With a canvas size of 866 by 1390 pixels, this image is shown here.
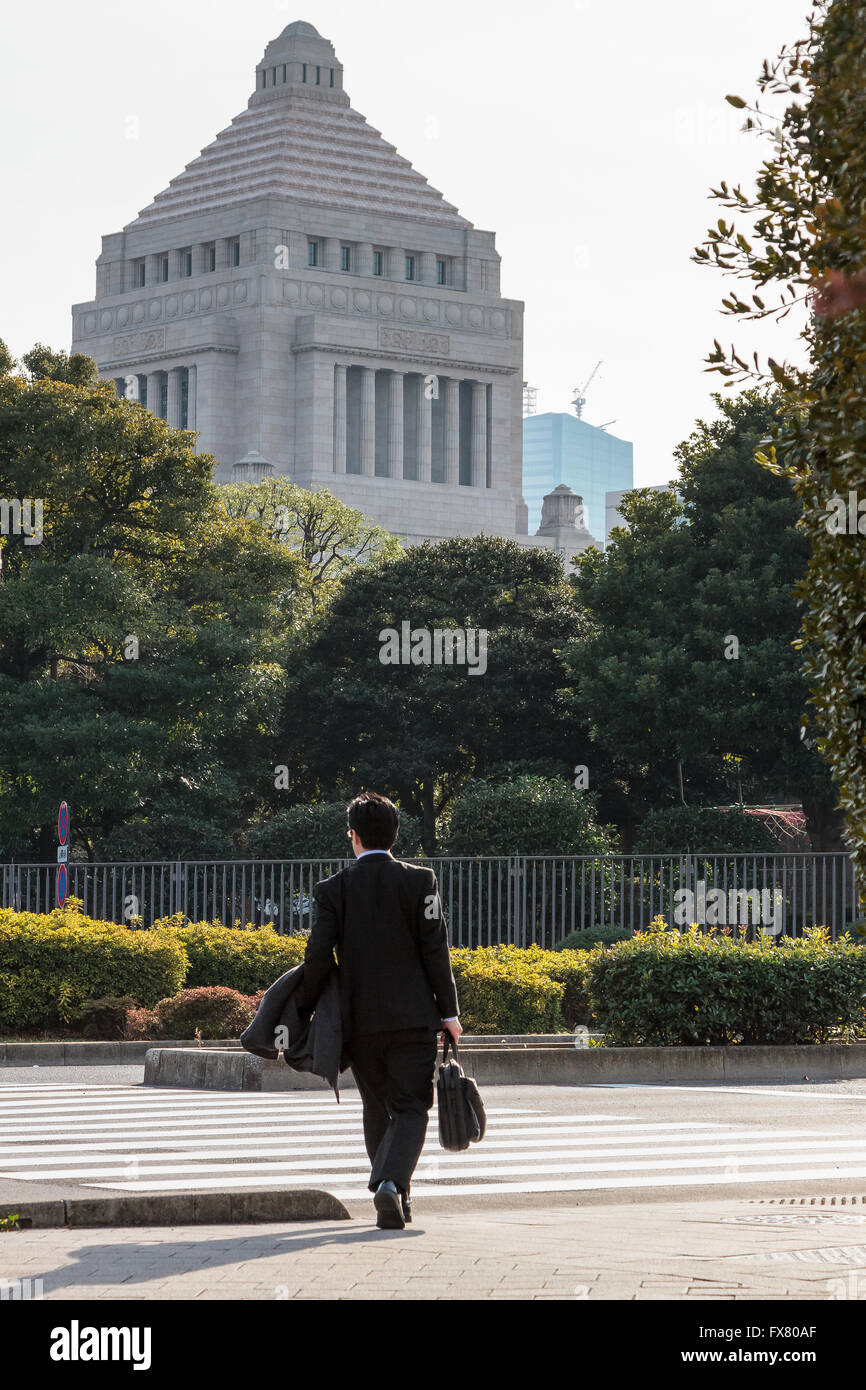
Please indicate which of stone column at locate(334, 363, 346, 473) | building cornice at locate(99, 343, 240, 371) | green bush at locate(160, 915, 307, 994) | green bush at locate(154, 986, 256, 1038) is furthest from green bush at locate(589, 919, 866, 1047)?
stone column at locate(334, 363, 346, 473)

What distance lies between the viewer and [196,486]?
42.5 m

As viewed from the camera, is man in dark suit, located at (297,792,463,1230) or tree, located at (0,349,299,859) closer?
man in dark suit, located at (297,792,463,1230)

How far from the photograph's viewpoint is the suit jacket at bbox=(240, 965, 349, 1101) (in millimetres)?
9414

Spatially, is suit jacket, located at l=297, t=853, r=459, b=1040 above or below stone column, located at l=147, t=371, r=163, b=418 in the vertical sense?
below

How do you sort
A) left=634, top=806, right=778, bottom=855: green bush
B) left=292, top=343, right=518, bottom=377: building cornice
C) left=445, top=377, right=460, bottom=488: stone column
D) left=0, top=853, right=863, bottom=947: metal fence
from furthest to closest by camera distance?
1. left=445, top=377, right=460, bottom=488: stone column
2. left=292, top=343, right=518, bottom=377: building cornice
3. left=634, top=806, right=778, bottom=855: green bush
4. left=0, top=853, right=863, bottom=947: metal fence

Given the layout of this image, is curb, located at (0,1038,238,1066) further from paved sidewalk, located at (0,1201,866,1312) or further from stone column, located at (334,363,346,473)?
stone column, located at (334,363,346,473)

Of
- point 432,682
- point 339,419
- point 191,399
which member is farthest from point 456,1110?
point 191,399

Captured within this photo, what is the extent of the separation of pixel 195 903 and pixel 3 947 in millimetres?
5029

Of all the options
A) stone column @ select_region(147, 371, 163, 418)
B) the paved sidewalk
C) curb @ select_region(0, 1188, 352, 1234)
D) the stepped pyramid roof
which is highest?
the stepped pyramid roof

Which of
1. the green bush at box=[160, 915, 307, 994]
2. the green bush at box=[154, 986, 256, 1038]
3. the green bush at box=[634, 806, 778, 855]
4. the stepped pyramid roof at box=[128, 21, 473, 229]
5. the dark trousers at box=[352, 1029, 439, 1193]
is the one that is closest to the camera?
the dark trousers at box=[352, 1029, 439, 1193]

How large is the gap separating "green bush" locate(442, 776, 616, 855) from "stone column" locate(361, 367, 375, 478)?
79997mm

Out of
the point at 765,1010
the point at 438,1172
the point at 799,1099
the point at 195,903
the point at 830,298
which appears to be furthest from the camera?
the point at 195,903
